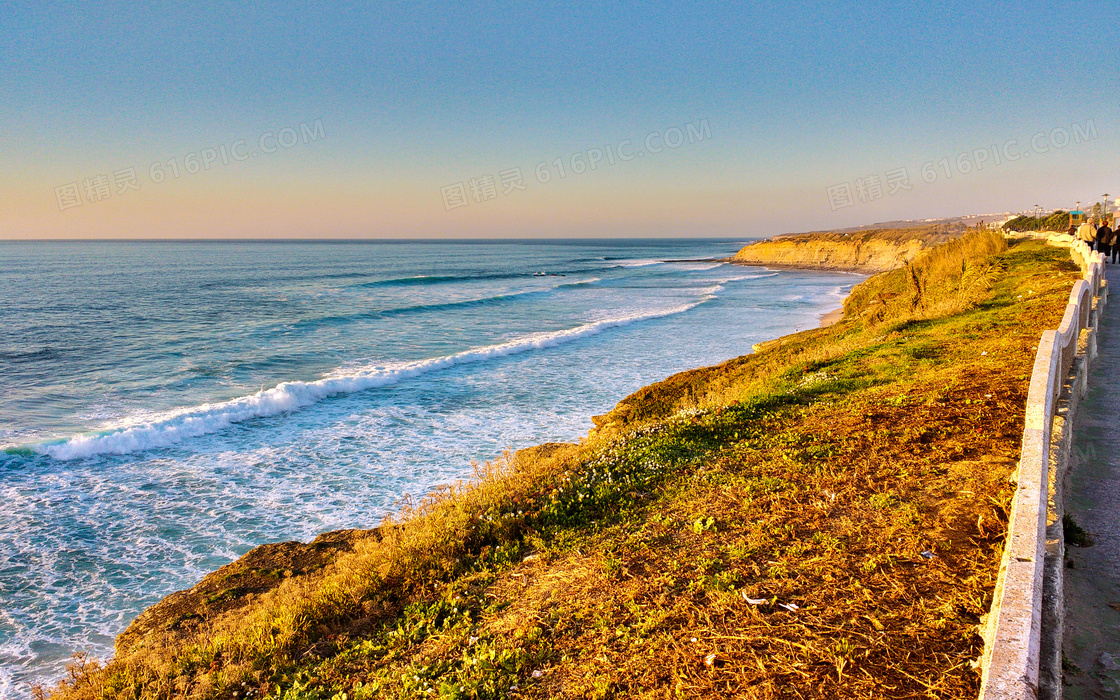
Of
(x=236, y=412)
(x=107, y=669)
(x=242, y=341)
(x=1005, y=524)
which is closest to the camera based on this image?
(x=1005, y=524)

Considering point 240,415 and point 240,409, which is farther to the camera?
point 240,409

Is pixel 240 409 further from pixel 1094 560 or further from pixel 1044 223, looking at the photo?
pixel 1044 223

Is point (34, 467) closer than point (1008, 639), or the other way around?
point (1008, 639)

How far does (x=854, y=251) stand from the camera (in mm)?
76062

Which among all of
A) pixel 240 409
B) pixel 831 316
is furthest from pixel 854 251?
pixel 240 409

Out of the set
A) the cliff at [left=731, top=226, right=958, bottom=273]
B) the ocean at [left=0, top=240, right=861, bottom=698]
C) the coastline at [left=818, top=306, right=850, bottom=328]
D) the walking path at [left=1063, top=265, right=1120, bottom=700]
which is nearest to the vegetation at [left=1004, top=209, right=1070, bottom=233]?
the cliff at [left=731, top=226, right=958, bottom=273]

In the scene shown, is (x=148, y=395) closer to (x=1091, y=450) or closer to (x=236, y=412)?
(x=236, y=412)

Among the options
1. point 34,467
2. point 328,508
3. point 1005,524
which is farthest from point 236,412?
point 1005,524

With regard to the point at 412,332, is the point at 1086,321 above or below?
above

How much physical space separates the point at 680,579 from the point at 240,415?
1353cm

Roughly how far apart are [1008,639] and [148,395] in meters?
19.5

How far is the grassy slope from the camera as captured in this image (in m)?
3.33

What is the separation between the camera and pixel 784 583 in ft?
13.1

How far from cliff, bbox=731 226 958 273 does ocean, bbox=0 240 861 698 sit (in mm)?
41623
